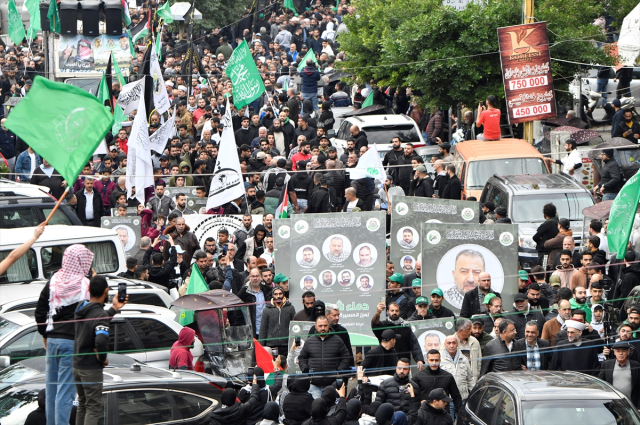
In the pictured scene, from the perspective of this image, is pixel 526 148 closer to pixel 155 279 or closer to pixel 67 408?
pixel 155 279

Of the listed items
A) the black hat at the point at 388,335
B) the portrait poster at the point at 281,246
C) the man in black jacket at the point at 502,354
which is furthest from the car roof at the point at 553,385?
the portrait poster at the point at 281,246

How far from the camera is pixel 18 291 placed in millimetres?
13555

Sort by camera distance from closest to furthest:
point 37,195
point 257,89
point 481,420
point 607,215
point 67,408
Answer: point 67,408 < point 481,420 < point 607,215 < point 37,195 < point 257,89

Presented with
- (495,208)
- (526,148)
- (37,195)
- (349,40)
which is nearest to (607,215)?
(495,208)

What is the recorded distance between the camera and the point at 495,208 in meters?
17.2

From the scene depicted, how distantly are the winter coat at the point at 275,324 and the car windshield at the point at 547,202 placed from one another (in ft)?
16.9

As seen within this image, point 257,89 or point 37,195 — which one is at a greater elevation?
point 257,89

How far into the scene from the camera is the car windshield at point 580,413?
32.7 ft

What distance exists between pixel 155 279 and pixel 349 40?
15.4m

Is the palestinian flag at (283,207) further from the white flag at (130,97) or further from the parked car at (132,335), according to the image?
the white flag at (130,97)

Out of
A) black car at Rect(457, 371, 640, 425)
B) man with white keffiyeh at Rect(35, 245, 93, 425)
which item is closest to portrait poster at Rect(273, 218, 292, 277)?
black car at Rect(457, 371, 640, 425)

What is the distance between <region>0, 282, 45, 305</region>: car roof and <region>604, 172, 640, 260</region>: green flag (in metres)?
6.69

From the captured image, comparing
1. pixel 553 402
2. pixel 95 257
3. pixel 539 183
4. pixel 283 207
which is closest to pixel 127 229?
pixel 95 257

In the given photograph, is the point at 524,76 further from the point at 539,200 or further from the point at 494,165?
the point at 539,200
